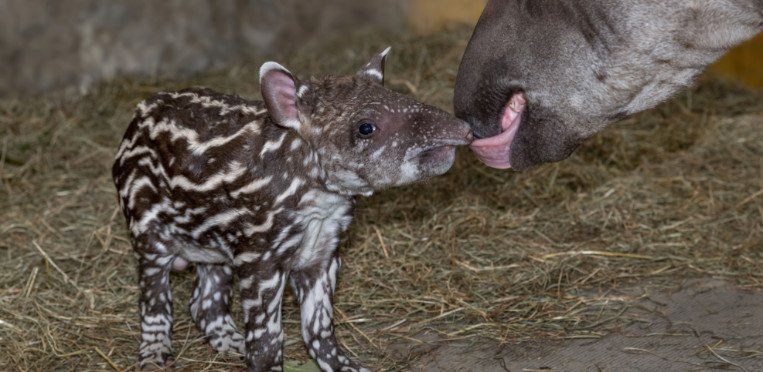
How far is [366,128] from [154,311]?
1433 mm

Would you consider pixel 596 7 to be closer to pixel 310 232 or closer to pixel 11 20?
pixel 310 232

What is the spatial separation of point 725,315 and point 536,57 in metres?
1.67

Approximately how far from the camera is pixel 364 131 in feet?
14.2

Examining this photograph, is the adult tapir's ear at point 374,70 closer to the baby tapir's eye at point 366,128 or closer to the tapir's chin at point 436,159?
the baby tapir's eye at point 366,128

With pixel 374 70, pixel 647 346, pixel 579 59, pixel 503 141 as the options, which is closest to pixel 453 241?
pixel 503 141

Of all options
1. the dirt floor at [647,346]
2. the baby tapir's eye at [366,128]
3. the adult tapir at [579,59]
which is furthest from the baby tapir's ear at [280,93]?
the dirt floor at [647,346]

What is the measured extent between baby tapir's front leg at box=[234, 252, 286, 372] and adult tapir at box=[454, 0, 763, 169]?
113 centimetres

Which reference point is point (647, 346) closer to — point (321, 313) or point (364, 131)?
point (321, 313)

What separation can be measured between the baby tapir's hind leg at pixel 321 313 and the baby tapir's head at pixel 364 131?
0.53 metres

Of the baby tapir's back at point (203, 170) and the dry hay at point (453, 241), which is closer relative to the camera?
the baby tapir's back at point (203, 170)

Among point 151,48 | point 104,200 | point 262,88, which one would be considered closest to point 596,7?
point 262,88

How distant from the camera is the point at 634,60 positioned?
4770 millimetres

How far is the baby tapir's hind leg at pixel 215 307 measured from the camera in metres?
5.20

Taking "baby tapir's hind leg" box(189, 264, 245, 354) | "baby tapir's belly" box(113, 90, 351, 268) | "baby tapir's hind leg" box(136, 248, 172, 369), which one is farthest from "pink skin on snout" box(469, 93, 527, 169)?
"baby tapir's hind leg" box(136, 248, 172, 369)
